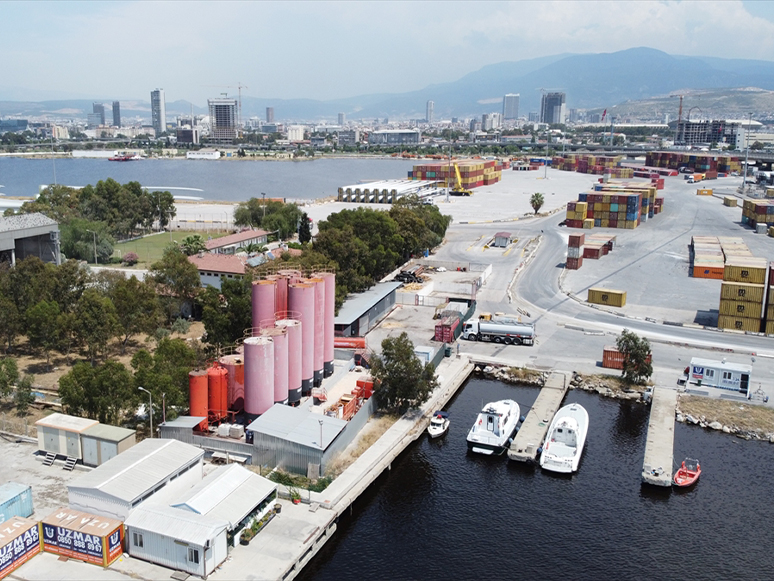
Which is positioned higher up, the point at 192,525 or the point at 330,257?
the point at 330,257

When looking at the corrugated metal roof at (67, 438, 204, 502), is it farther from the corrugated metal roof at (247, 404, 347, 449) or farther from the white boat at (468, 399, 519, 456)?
the white boat at (468, 399, 519, 456)

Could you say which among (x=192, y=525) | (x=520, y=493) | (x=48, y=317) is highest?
(x=48, y=317)

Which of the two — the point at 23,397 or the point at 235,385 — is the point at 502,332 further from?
the point at 23,397

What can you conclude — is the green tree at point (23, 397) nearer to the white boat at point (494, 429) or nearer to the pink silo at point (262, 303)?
the pink silo at point (262, 303)

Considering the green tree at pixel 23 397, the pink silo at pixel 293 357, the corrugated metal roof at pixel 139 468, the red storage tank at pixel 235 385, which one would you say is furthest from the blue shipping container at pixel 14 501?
the pink silo at pixel 293 357

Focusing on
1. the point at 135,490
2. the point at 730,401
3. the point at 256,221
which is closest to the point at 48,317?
the point at 135,490

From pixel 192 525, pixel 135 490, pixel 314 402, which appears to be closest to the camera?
pixel 192 525

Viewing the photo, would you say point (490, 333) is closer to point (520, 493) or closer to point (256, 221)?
point (520, 493)

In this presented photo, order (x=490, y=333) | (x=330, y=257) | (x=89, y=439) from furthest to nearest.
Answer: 1. (x=330, y=257)
2. (x=490, y=333)
3. (x=89, y=439)
